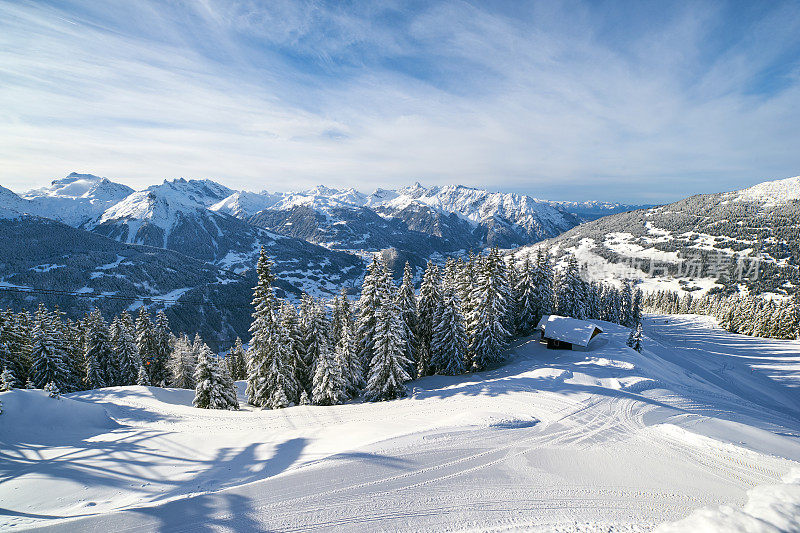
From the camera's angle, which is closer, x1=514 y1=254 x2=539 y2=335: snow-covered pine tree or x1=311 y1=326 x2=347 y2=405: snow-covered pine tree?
x1=311 y1=326 x2=347 y2=405: snow-covered pine tree

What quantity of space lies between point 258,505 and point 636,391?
2554 cm

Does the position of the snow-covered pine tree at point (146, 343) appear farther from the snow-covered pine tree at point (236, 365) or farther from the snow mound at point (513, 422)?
the snow mound at point (513, 422)

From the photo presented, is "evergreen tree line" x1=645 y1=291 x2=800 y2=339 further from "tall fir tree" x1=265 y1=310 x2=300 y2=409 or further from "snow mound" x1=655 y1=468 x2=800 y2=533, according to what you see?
"tall fir tree" x1=265 y1=310 x2=300 y2=409

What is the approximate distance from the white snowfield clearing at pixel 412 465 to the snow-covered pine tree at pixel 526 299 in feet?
68.5

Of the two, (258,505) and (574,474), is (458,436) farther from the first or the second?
(258,505)

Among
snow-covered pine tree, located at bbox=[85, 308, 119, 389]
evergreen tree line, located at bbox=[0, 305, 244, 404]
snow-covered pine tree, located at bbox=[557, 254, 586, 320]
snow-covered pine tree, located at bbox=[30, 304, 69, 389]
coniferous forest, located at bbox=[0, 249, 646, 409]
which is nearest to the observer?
coniferous forest, located at bbox=[0, 249, 646, 409]

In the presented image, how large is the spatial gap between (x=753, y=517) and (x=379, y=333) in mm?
22869

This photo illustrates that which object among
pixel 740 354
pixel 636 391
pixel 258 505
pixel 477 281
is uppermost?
pixel 477 281

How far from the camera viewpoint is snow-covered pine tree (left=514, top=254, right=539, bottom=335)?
4334cm

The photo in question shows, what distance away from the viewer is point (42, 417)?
16.1 meters

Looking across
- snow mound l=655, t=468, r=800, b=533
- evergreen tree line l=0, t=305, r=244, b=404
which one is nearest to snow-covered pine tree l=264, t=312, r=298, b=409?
evergreen tree line l=0, t=305, r=244, b=404

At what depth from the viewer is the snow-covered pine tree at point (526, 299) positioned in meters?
43.3

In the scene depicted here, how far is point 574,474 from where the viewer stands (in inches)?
435

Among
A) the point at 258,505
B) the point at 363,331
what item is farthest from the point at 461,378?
the point at 258,505
